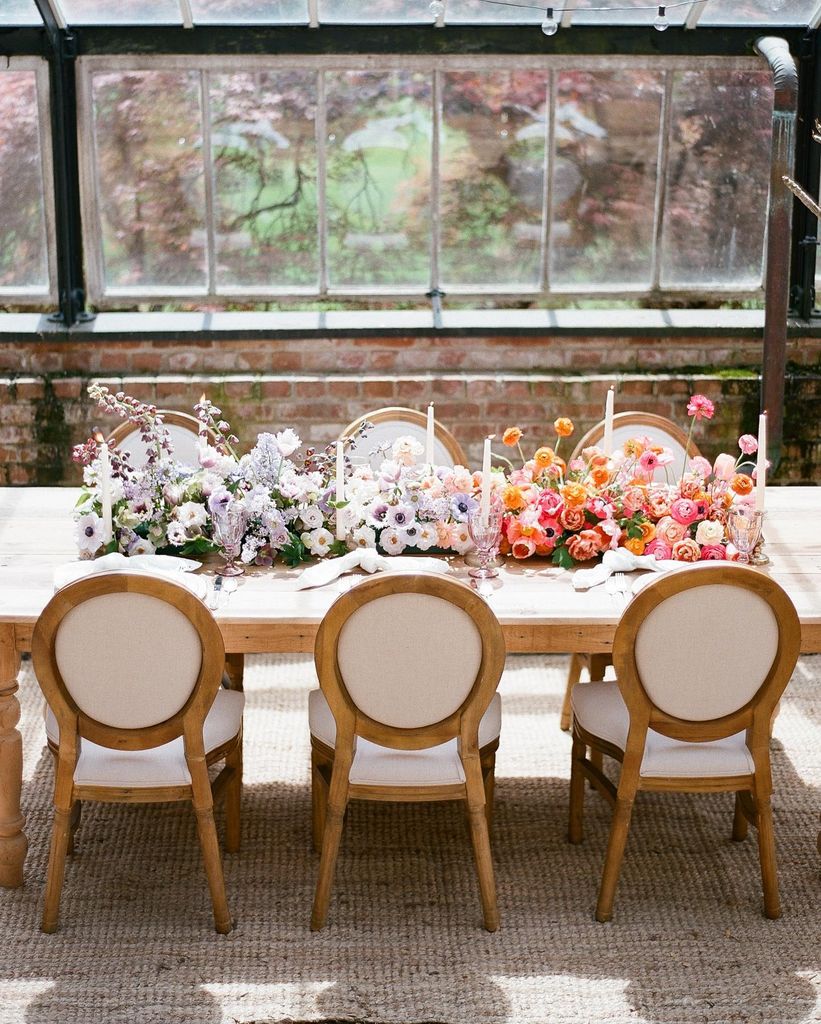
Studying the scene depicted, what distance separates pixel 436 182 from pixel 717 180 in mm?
1229

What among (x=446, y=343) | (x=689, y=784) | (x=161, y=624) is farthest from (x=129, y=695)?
(x=446, y=343)

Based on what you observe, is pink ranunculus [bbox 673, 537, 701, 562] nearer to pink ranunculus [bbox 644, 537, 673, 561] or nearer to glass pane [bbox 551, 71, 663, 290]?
pink ranunculus [bbox 644, 537, 673, 561]

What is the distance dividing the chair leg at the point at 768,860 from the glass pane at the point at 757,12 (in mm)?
3490

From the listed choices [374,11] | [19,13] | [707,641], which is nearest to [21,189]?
[19,13]

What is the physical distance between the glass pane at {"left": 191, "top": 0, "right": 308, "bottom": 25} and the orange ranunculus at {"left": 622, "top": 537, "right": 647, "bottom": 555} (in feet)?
9.59

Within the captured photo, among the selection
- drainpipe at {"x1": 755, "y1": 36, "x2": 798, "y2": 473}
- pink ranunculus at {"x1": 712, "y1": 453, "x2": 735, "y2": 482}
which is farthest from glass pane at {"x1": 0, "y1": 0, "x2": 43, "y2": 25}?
pink ranunculus at {"x1": 712, "y1": 453, "x2": 735, "y2": 482}

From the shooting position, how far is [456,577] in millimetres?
3293

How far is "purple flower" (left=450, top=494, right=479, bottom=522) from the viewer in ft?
10.9

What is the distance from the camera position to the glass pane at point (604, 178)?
536cm

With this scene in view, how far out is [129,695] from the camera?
2.84 meters

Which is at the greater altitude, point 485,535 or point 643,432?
point 643,432

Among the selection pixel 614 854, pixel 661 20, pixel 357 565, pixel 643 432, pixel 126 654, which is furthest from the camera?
pixel 661 20

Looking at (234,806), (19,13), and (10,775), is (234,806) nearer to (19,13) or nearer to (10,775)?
(10,775)

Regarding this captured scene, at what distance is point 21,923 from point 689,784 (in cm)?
165
